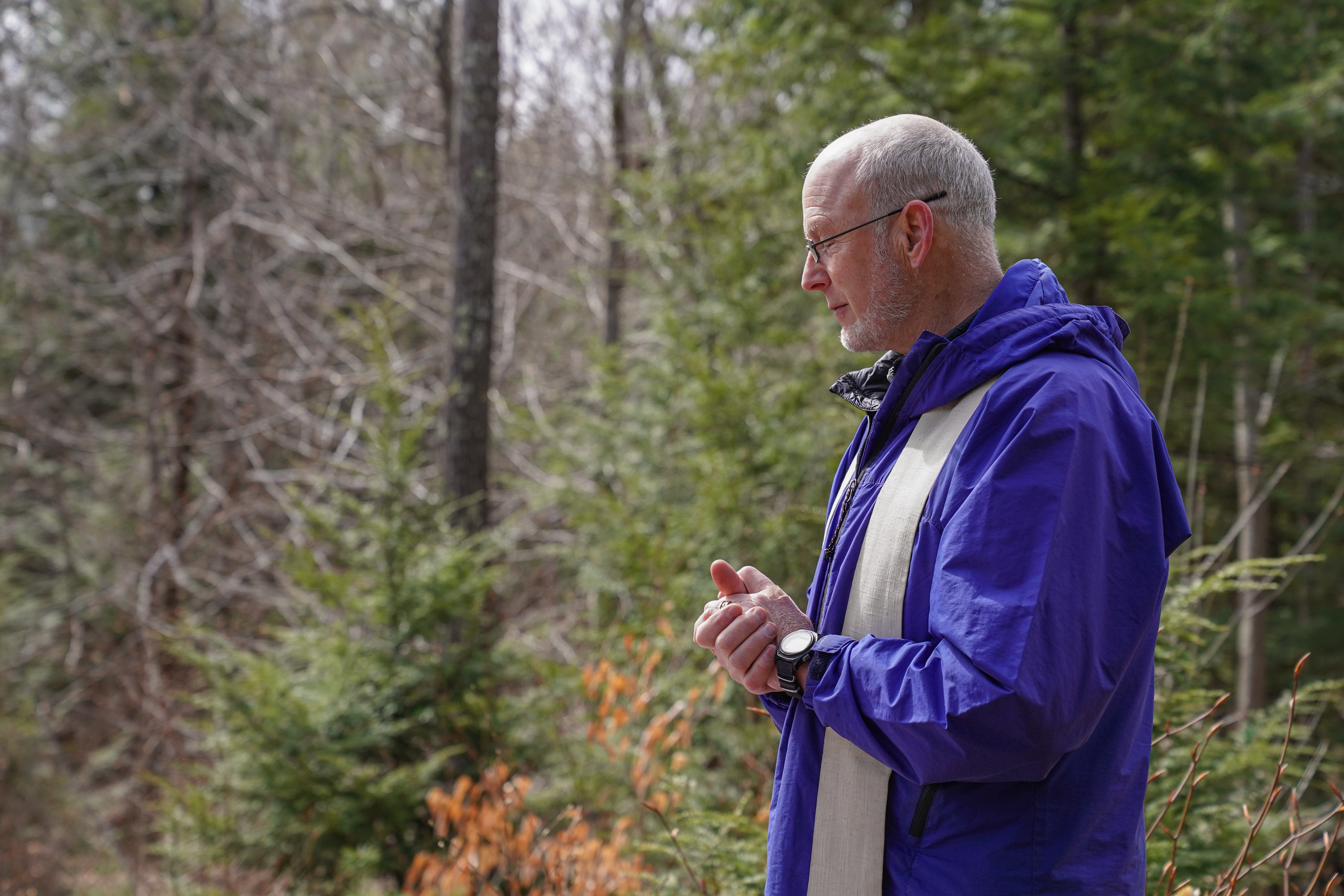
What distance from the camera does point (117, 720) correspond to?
10141 mm

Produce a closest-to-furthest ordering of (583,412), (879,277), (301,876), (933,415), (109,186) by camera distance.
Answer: (933,415) → (879,277) → (301,876) → (583,412) → (109,186)

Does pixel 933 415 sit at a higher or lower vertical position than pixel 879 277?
lower

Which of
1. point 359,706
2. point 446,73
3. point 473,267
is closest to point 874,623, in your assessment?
point 359,706

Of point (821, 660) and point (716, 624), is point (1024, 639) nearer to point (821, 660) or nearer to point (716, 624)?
point (821, 660)

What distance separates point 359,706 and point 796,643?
13.4 ft

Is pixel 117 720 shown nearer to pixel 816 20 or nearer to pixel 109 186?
pixel 109 186

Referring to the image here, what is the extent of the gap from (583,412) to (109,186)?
9120 mm

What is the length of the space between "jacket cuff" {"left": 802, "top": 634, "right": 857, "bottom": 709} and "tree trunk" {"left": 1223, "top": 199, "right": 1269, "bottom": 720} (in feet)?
19.5

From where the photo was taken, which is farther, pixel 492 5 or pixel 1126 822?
pixel 492 5

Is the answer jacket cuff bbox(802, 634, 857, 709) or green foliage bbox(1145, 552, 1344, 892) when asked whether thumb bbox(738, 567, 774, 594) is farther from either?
green foliage bbox(1145, 552, 1344, 892)

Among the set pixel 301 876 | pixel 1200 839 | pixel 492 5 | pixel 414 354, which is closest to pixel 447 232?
pixel 414 354

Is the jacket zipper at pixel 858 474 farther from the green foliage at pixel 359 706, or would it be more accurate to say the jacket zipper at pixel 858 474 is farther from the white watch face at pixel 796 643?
the green foliage at pixel 359 706

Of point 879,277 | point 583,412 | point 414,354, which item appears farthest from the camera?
point 414,354

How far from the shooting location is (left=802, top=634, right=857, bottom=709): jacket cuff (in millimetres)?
1441
